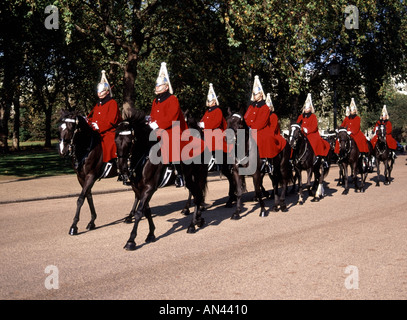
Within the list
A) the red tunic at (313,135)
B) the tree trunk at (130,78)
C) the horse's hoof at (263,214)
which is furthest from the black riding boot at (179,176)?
the tree trunk at (130,78)

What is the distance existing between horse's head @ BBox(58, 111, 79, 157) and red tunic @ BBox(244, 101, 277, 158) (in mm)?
4266

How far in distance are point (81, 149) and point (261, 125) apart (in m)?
4.31

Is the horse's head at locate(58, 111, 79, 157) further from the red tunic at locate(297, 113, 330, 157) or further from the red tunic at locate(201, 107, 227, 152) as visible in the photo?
the red tunic at locate(297, 113, 330, 157)

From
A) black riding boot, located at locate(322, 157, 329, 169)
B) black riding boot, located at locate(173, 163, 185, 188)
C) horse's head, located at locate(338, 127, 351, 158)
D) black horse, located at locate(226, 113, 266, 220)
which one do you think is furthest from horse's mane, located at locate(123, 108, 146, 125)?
horse's head, located at locate(338, 127, 351, 158)

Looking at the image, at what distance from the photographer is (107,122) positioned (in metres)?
9.45

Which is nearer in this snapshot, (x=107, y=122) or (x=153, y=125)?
(x=153, y=125)

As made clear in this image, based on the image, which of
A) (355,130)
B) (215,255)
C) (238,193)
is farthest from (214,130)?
(355,130)

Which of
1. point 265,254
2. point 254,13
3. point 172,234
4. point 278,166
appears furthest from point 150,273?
point 254,13

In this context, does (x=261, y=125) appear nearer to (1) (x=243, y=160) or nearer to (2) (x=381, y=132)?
(1) (x=243, y=160)

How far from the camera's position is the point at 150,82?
42.8 metres

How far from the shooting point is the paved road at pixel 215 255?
5.25 metres

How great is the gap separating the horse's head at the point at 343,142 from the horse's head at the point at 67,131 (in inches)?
381

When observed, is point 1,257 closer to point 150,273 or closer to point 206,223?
point 150,273
